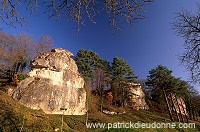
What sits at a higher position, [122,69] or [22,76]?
[122,69]

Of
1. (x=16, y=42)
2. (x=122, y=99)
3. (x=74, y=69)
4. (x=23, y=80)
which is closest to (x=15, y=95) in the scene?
(x=23, y=80)

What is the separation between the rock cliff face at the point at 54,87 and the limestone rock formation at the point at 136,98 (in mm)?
15013

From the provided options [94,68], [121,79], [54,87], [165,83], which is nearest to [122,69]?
[121,79]

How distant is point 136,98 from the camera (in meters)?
41.3

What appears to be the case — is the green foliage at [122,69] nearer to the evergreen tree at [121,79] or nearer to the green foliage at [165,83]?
the evergreen tree at [121,79]

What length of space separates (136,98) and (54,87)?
24.1 meters

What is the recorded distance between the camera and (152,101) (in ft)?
147

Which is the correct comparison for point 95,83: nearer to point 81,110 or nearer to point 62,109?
point 81,110

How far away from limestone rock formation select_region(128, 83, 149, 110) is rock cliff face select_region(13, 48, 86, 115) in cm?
1501

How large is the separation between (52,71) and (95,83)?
1593cm

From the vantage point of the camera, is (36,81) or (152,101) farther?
(152,101)

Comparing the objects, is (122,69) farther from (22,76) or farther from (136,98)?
(22,76)

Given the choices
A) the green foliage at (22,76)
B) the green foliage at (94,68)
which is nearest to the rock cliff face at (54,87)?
the green foliage at (22,76)

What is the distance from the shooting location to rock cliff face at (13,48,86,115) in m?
21.3
